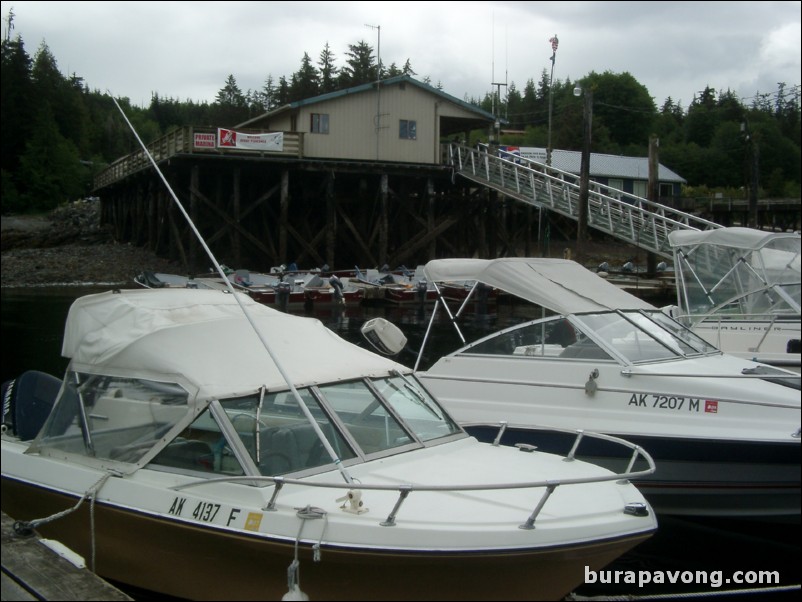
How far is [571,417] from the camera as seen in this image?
828cm

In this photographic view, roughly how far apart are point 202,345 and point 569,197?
2423 cm

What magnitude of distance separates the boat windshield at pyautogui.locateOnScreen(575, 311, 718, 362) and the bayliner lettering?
1.67 feet

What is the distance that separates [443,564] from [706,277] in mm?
8318

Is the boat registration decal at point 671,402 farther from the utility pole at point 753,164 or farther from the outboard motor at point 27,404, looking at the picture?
the utility pole at point 753,164

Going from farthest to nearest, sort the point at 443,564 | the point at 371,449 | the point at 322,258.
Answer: the point at 322,258 → the point at 371,449 → the point at 443,564

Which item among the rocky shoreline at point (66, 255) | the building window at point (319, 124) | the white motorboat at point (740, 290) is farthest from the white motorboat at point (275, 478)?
the rocky shoreline at point (66, 255)

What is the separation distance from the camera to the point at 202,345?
226 inches

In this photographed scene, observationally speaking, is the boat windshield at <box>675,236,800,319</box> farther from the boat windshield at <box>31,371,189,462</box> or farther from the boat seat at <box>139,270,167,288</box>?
the boat seat at <box>139,270,167,288</box>

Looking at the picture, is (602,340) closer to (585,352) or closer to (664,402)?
(585,352)

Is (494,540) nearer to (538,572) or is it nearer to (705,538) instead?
(538,572)

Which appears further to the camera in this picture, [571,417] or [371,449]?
[571,417]

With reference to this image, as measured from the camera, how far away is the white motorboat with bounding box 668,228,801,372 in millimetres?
10102

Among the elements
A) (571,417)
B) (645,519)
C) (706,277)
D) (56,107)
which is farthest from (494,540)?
(56,107)

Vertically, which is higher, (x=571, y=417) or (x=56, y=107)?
(x=56, y=107)
